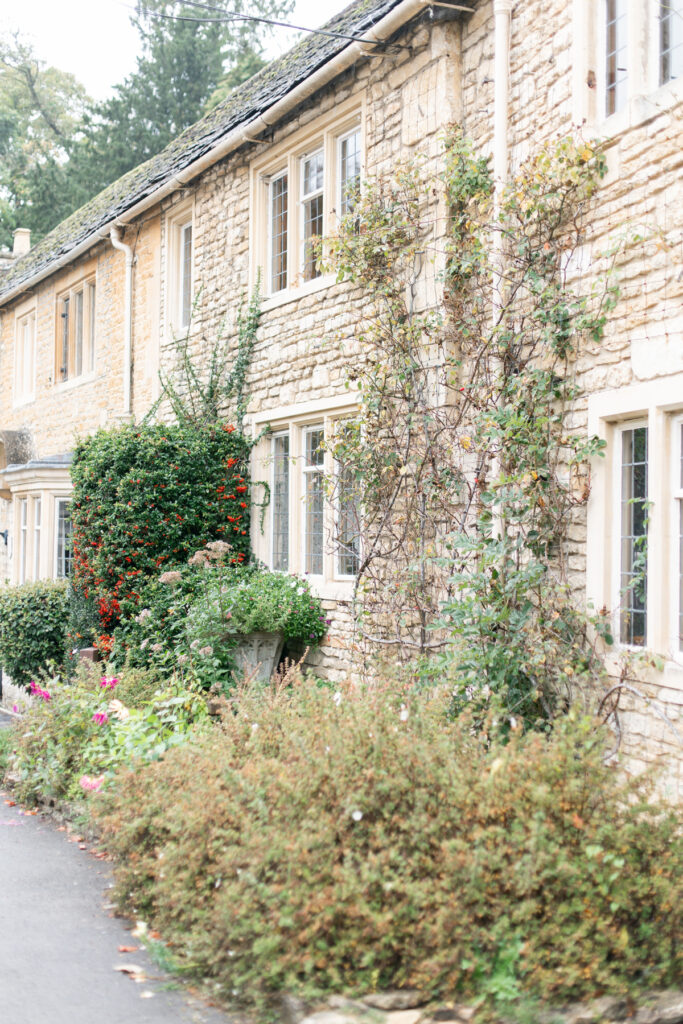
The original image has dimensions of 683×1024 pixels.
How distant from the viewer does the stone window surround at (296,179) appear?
10539 mm

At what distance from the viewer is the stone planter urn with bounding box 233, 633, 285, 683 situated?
→ 1012 centimetres

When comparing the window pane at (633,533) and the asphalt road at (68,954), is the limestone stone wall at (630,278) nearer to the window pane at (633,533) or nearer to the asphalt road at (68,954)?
the window pane at (633,533)

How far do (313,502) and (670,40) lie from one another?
19.0 feet

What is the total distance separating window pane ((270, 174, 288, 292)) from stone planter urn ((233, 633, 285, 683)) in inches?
159

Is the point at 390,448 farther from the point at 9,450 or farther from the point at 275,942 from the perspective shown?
the point at 9,450

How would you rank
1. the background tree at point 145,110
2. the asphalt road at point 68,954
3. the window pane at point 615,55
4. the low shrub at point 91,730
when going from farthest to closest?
the background tree at point 145,110, the low shrub at point 91,730, the window pane at point 615,55, the asphalt road at point 68,954

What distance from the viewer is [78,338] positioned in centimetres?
1817

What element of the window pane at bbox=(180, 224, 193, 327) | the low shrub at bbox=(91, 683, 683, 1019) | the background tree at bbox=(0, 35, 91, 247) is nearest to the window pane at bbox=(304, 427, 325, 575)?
the window pane at bbox=(180, 224, 193, 327)

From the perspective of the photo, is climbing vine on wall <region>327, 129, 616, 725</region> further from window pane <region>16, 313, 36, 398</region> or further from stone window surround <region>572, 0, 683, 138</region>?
window pane <region>16, 313, 36, 398</region>

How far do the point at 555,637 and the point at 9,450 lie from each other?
1636 cm

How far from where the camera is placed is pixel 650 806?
177 inches

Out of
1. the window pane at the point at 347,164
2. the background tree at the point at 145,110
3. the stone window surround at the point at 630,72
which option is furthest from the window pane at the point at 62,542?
the background tree at the point at 145,110

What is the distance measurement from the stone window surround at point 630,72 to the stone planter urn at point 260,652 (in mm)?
5443

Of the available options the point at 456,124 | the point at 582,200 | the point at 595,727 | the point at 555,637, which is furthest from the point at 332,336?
the point at 595,727
